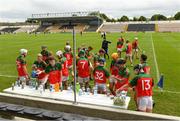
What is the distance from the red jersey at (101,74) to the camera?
308 inches

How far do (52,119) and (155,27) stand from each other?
8318 centimetres

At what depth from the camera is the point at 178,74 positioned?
1363cm

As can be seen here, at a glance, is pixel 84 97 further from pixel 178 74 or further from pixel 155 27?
pixel 155 27

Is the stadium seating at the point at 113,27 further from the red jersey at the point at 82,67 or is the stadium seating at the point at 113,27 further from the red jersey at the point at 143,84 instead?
the red jersey at the point at 143,84

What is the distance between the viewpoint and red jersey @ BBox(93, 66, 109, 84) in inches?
308

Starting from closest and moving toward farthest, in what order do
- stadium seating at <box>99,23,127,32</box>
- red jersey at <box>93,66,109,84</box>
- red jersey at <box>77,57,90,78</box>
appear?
red jersey at <box>93,66,109,84</box> → red jersey at <box>77,57,90,78</box> → stadium seating at <box>99,23,127,32</box>

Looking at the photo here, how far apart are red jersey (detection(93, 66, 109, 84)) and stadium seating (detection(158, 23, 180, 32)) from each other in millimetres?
74723

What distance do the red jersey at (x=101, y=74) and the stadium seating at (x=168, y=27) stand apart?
7472 cm

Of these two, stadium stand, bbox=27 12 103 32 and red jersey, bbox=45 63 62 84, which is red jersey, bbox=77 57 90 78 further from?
stadium stand, bbox=27 12 103 32

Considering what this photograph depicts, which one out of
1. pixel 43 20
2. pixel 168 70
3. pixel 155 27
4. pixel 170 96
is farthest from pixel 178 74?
pixel 43 20

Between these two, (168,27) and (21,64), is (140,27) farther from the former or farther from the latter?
(21,64)

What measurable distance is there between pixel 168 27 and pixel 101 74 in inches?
3139

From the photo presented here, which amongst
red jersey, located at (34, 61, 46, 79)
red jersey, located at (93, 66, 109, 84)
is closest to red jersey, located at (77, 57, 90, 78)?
red jersey, located at (34, 61, 46, 79)

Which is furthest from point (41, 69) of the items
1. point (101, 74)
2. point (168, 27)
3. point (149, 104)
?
point (168, 27)
